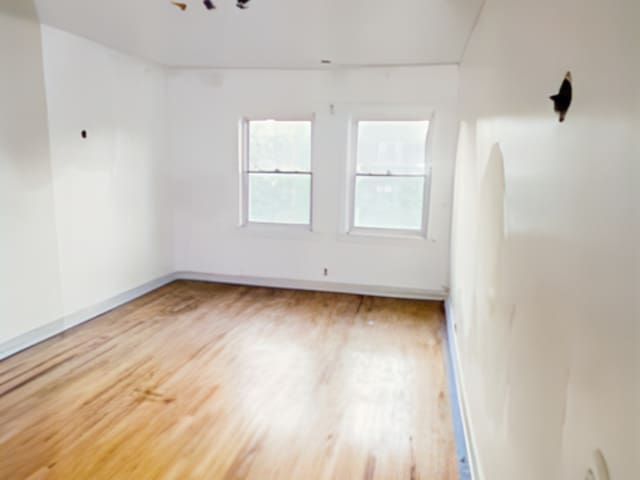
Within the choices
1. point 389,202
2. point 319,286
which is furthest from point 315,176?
point 319,286

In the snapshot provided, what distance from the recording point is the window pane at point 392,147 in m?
4.51

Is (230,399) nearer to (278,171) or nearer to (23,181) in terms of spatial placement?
(23,181)

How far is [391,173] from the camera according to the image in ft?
15.1

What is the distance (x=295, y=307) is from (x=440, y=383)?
186cm

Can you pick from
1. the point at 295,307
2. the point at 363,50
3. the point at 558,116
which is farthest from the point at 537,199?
the point at 295,307

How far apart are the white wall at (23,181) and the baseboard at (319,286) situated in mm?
1958

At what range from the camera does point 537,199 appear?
1156 millimetres

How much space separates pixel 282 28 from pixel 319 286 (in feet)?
9.22

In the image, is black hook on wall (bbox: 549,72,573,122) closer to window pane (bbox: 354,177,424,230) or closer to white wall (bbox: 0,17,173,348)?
white wall (bbox: 0,17,173,348)

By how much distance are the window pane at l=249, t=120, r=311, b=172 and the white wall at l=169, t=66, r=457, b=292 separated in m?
0.17

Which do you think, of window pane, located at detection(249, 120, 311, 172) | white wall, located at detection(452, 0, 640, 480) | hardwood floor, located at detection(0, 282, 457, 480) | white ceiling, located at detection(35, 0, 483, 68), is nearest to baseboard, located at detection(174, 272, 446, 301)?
hardwood floor, located at detection(0, 282, 457, 480)

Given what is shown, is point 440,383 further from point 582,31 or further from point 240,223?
point 240,223

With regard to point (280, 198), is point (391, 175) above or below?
above

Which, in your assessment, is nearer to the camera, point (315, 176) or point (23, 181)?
point (23, 181)
